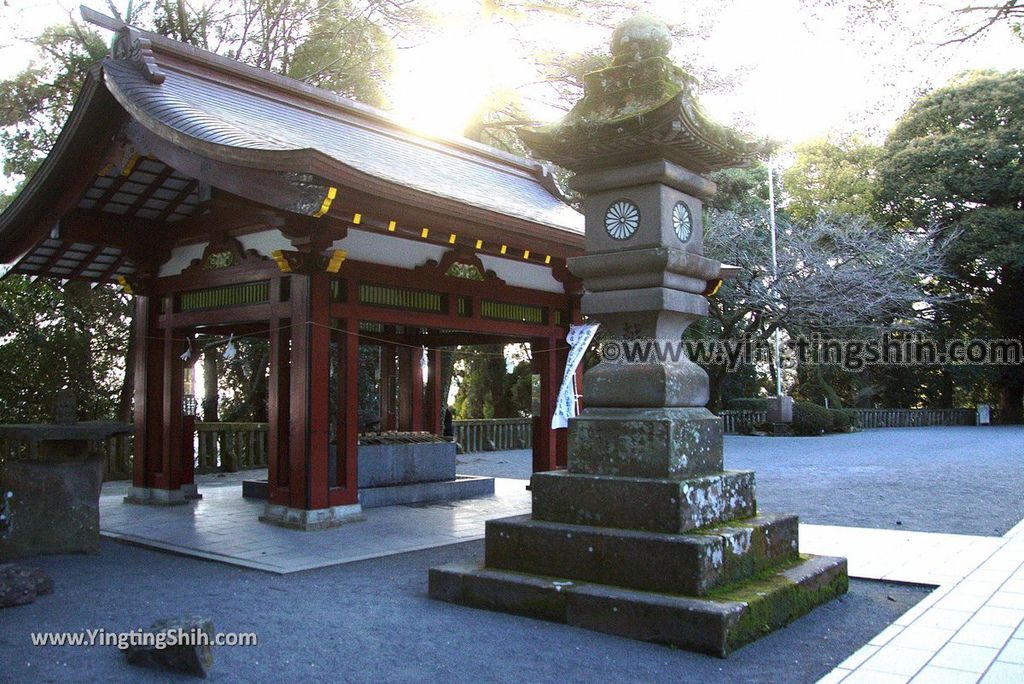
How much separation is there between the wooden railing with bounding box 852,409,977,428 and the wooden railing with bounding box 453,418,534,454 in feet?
41.3

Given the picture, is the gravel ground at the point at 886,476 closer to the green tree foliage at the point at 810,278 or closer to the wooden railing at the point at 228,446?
Answer: the green tree foliage at the point at 810,278

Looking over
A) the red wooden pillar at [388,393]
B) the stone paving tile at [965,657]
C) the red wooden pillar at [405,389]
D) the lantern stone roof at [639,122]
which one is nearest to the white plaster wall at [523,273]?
the red wooden pillar at [405,389]

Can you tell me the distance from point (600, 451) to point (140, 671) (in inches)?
112

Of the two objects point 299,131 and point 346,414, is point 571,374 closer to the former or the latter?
point 346,414

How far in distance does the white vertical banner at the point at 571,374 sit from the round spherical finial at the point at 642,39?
5167 mm

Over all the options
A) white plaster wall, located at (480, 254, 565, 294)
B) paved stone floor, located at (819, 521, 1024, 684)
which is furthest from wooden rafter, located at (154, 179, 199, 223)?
paved stone floor, located at (819, 521, 1024, 684)

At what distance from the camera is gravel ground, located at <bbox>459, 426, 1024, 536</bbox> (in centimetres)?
857

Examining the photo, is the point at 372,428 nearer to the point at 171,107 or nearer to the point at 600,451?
the point at 171,107

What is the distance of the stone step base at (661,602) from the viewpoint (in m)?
4.12

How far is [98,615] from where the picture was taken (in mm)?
4820

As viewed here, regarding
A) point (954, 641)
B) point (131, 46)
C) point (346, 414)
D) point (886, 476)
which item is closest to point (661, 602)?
point (954, 641)

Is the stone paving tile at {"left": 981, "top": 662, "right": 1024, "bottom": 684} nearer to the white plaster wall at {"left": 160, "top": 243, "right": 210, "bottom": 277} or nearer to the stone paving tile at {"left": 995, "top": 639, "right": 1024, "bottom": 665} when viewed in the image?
the stone paving tile at {"left": 995, "top": 639, "right": 1024, "bottom": 665}

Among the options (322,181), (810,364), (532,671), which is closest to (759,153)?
(322,181)

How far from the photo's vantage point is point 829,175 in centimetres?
3003
